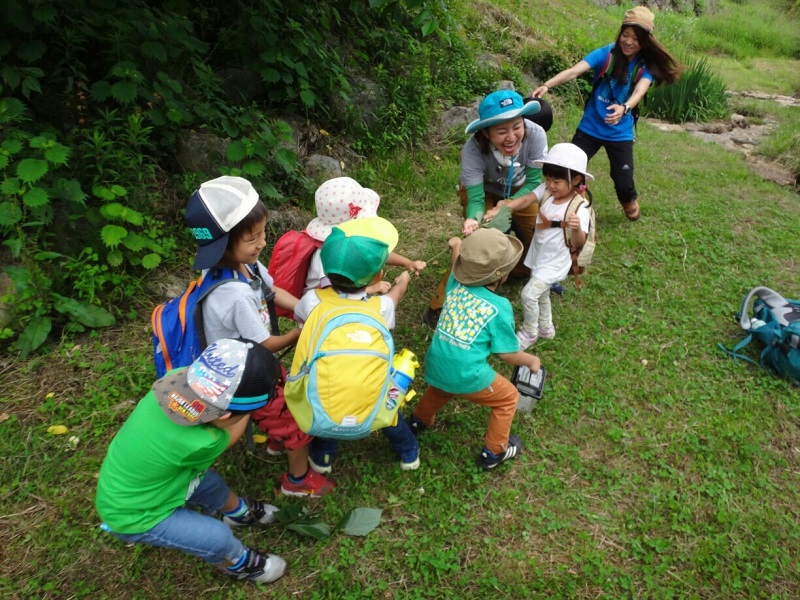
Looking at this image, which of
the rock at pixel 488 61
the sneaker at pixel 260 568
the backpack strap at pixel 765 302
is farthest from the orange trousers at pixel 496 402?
the rock at pixel 488 61

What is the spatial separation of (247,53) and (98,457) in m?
3.57

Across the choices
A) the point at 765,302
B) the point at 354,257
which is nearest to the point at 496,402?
the point at 354,257

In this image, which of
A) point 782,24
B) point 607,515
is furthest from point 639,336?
point 782,24

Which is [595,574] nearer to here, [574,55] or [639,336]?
[639,336]

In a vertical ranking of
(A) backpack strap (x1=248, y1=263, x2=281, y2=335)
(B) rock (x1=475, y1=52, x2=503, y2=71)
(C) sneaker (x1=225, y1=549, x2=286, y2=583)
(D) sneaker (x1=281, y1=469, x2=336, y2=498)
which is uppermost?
(A) backpack strap (x1=248, y1=263, x2=281, y2=335)

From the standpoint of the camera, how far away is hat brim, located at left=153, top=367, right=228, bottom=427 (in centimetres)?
173

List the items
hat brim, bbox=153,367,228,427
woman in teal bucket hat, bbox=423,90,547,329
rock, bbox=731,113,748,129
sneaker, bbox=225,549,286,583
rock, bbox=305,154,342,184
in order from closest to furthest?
hat brim, bbox=153,367,228,427, sneaker, bbox=225,549,286,583, woman in teal bucket hat, bbox=423,90,547,329, rock, bbox=305,154,342,184, rock, bbox=731,113,748,129

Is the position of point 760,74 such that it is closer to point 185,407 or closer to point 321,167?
point 321,167

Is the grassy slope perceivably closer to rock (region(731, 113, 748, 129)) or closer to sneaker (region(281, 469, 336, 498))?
sneaker (region(281, 469, 336, 498))

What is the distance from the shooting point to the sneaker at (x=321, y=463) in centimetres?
272

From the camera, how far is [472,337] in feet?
8.13

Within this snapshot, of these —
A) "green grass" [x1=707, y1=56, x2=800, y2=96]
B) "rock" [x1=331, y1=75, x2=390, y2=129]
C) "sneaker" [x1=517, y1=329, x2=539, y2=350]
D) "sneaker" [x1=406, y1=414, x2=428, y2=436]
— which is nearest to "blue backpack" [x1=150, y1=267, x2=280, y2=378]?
"sneaker" [x1=406, y1=414, x2=428, y2=436]

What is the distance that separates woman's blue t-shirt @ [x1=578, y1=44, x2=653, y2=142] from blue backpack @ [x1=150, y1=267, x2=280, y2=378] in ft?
12.3

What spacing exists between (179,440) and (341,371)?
0.63 meters
